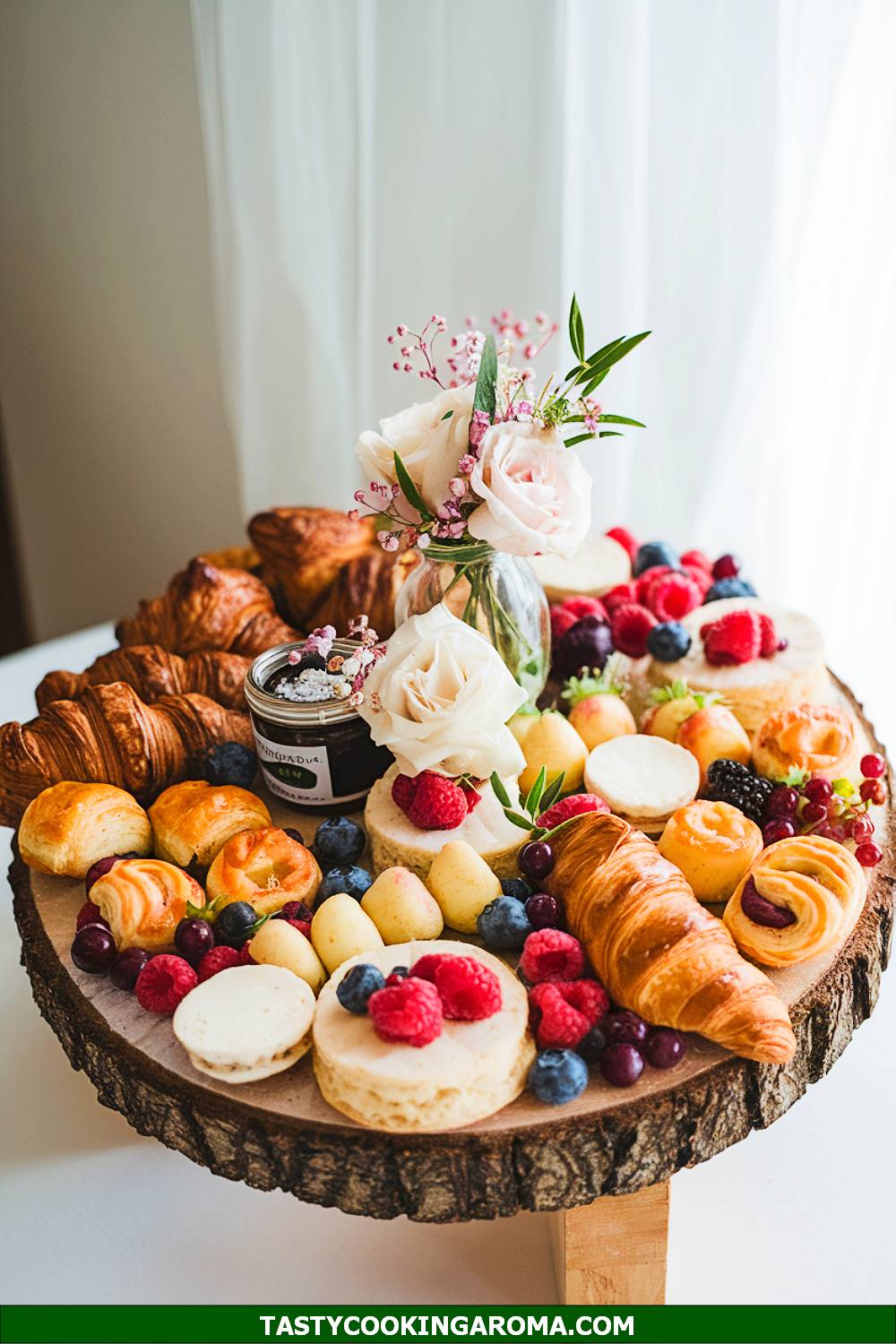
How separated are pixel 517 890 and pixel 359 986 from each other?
26 centimetres

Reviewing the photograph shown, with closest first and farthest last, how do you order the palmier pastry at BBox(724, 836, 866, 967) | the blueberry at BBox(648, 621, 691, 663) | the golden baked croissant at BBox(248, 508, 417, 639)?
1. the palmier pastry at BBox(724, 836, 866, 967)
2. the blueberry at BBox(648, 621, 691, 663)
3. the golden baked croissant at BBox(248, 508, 417, 639)

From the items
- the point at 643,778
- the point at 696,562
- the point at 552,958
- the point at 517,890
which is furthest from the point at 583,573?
the point at 552,958

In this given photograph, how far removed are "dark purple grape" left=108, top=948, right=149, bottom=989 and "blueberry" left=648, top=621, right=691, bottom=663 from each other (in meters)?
0.85

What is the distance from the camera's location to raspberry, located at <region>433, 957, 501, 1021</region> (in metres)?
1.26

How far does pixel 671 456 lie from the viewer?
2531 millimetres

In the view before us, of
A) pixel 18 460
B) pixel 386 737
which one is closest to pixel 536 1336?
pixel 386 737

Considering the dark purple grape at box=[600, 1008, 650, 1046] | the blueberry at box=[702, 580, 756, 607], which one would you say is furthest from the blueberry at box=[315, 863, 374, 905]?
the blueberry at box=[702, 580, 756, 607]

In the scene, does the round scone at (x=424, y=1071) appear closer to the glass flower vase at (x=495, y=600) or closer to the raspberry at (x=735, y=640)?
the glass flower vase at (x=495, y=600)

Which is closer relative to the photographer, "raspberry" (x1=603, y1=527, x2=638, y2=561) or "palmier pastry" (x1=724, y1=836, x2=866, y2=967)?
"palmier pastry" (x1=724, y1=836, x2=866, y2=967)

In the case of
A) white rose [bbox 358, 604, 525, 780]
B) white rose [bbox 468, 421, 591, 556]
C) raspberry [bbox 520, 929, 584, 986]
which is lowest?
raspberry [bbox 520, 929, 584, 986]

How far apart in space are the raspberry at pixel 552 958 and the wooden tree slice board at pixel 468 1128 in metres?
0.12

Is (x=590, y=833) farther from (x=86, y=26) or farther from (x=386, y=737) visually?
(x=86, y=26)

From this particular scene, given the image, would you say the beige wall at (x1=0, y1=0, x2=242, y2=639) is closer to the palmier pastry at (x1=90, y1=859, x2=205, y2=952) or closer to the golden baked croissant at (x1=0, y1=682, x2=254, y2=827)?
the golden baked croissant at (x1=0, y1=682, x2=254, y2=827)

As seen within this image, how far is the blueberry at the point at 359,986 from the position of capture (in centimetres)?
127
